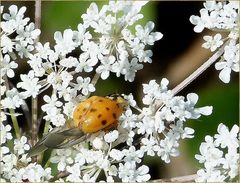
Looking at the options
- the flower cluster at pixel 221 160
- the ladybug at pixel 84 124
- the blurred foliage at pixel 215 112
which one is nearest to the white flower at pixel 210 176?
the flower cluster at pixel 221 160

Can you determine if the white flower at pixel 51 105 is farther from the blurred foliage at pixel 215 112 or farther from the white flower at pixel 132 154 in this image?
the blurred foliage at pixel 215 112

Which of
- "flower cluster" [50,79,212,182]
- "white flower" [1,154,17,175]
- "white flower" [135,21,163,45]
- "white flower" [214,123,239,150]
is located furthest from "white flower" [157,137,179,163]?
"white flower" [1,154,17,175]

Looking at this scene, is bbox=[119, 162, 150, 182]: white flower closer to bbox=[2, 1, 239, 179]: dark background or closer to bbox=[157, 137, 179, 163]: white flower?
bbox=[157, 137, 179, 163]: white flower

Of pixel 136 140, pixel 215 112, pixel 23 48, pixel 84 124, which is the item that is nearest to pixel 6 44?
pixel 23 48

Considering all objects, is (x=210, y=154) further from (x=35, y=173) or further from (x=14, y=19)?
(x=14, y=19)

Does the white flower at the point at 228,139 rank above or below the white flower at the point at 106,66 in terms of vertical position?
below

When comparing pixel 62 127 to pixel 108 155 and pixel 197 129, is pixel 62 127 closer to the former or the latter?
pixel 108 155
